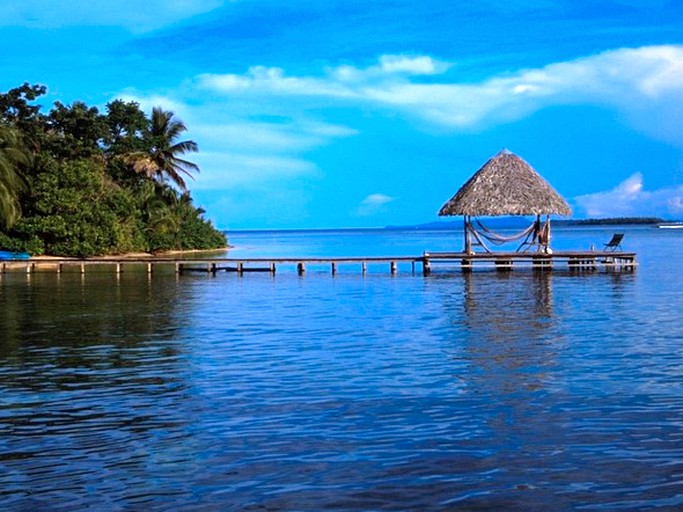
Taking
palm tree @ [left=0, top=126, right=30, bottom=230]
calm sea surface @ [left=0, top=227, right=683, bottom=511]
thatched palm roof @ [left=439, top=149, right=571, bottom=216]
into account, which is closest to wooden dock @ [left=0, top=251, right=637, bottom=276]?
thatched palm roof @ [left=439, top=149, right=571, bottom=216]

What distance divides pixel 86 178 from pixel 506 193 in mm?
23469

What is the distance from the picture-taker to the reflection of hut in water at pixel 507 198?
111 ft

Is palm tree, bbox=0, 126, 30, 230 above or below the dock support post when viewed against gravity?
above

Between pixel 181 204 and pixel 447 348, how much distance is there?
165 feet

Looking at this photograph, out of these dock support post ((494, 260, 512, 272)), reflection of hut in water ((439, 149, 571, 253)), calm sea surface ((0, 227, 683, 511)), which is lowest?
calm sea surface ((0, 227, 683, 511))

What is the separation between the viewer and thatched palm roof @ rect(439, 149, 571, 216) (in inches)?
1331

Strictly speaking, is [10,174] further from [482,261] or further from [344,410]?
[344,410]

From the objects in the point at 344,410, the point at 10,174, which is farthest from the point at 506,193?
the point at 344,410

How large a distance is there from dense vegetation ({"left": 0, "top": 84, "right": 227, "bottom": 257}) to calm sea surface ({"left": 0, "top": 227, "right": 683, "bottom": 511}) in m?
23.8

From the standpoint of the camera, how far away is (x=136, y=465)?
7426 millimetres

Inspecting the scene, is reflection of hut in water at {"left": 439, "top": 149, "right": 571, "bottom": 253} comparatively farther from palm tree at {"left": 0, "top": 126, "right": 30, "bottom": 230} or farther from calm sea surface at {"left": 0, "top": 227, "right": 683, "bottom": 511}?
palm tree at {"left": 0, "top": 126, "right": 30, "bottom": 230}

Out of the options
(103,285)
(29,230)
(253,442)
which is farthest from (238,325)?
(29,230)

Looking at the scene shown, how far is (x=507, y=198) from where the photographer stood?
33.9 m

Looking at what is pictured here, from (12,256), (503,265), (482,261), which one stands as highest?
(12,256)
